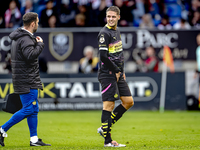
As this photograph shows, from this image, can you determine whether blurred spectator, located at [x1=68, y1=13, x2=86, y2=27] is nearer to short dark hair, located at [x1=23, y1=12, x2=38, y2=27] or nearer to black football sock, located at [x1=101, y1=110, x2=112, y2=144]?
short dark hair, located at [x1=23, y1=12, x2=38, y2=27]

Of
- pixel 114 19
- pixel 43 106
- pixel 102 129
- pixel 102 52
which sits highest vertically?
pixel 114 19

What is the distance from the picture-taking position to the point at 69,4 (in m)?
17.4

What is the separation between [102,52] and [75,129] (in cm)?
350

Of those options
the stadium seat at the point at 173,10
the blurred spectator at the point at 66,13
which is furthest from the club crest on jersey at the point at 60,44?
the stadium seat at the point at 173,10

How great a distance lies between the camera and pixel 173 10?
61.2 feet

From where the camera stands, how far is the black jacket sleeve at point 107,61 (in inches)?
250

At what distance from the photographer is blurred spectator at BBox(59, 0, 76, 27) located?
54.8ft

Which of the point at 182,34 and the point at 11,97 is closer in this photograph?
the point at 11,97

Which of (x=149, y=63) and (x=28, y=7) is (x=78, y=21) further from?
(x=149, y=63)

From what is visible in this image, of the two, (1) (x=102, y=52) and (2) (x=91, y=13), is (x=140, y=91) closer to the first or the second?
(2) (x=91, y=13)

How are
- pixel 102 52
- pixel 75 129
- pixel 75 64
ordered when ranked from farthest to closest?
pixel 75 64 → pixel 75 129 → pixel 102 52

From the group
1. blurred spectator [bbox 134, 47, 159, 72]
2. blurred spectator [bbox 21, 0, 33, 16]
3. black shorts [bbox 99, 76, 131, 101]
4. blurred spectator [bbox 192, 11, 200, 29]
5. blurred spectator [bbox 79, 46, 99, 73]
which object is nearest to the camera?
black shorts [bbox 99, 76, 131, 101]

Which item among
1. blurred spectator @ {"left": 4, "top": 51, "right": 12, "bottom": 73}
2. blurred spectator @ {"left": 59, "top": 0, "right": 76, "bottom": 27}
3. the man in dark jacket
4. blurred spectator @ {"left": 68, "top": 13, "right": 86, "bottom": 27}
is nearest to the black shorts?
the man in dark jacket

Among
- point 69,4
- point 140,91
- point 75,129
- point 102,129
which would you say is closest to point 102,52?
point 102,129
